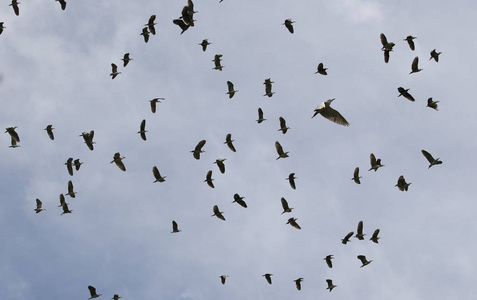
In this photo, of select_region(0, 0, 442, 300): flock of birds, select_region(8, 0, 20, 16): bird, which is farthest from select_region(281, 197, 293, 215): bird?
select_region(8, 0, 20, 16): bird

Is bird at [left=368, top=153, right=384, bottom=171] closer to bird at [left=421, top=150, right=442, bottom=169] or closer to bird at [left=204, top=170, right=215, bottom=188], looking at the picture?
bird at [left=421, top=150, right=442, bottom=169]

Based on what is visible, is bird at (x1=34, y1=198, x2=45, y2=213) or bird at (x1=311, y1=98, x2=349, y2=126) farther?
bird at (x1=34, y1=198, x2=45, y2=213)

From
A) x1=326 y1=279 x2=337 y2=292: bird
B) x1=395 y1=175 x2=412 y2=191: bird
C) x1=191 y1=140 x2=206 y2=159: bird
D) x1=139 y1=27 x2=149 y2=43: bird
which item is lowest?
x1=326 y1=279 x2=337 y2=292: bird

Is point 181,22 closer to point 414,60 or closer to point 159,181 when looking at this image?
point 159,181

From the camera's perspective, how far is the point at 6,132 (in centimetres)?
5025

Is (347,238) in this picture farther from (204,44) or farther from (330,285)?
(204,44)

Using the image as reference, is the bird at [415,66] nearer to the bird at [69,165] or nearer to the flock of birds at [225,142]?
the flock of birds at [225,142]

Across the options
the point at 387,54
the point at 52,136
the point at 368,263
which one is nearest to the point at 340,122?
the point at 387,54

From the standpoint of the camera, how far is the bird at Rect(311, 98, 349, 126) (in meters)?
39.1

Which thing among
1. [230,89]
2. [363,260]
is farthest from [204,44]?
[363,260]

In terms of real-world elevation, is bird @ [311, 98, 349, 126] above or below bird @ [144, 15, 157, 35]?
below

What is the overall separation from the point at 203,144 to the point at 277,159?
5.16m

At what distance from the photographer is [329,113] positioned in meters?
39.6

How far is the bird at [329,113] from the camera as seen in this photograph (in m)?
39.1
